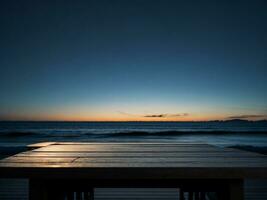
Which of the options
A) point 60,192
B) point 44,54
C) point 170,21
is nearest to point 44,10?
point 44,54

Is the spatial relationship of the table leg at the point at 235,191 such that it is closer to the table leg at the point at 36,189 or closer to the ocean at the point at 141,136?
the table leg at the point at 36,189

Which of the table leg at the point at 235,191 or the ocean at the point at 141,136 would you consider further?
the ocean at the point at 141,136

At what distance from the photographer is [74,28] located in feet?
22.7

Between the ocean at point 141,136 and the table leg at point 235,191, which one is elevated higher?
the table leg at point 235,191

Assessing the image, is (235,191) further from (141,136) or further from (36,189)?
(141,136)

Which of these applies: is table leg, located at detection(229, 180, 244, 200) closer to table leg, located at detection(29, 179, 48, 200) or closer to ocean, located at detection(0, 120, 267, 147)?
table leg, located at detection(29, 179, 48, 200)

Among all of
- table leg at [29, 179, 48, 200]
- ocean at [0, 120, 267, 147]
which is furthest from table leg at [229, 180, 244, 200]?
ocean at [0, 120, 267, 147]

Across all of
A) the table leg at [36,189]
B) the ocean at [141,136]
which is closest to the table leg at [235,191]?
the table leg at [36,189]

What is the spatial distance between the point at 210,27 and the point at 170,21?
1.13m

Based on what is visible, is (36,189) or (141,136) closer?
(36,189)

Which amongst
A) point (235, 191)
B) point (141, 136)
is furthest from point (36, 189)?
point (141, 136)

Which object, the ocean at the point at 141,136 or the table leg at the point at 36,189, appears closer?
the table leg at the point at 36,189

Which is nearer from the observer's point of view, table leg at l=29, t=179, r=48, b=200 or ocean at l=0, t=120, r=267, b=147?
table leg at l=29, t=179, r=48, b=200

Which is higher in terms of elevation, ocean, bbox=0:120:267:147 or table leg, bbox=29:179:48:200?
table leg, bbox=29:179:48:200
